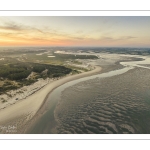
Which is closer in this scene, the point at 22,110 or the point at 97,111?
the point at 97,111

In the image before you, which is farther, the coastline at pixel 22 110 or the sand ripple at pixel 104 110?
the coastline at pixel 22 110

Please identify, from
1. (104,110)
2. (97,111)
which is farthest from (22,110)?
(104,110)

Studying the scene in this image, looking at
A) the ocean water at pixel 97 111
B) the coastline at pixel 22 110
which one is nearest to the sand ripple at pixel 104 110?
the ocean water at pixel 97 111

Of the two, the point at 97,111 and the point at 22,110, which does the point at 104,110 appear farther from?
the point at 22,110

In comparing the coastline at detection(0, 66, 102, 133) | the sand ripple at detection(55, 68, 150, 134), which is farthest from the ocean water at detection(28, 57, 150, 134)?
the coastline at detection(0, 66, 102, 133)

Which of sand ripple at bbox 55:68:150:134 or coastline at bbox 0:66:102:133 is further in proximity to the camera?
coastline at bbox 0:66:102:133

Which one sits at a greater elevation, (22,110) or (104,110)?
(104,110)

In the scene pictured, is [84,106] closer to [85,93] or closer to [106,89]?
[85,93]

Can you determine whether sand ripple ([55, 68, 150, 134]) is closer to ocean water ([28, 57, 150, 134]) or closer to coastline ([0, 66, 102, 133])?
ocean water ([28, 57, 150, 134])

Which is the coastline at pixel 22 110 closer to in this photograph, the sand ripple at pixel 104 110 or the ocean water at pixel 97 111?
the ocean water at pixel 97 111
